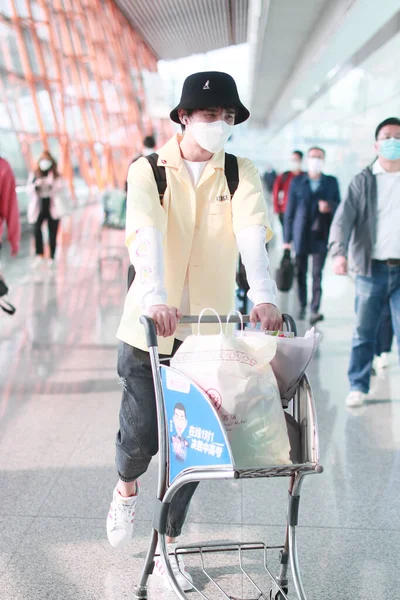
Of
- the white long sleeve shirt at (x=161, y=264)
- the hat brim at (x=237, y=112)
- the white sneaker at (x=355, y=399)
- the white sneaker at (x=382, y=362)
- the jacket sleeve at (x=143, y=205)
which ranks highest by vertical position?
the hat brim at (x=237, y=112)

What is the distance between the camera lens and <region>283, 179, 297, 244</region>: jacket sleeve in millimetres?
7535

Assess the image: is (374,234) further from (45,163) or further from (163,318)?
(45,163)

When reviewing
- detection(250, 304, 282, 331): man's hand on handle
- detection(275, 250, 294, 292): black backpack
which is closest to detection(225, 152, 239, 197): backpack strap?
detection(250, 304, 282, 331): man's hand on handle

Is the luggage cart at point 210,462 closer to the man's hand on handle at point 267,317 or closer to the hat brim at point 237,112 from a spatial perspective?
the man's hand on handle at point 267,317

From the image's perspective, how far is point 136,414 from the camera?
8.02 ft

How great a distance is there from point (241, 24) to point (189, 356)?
37.5 m

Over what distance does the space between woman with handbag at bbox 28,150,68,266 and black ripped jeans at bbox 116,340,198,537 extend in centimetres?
885

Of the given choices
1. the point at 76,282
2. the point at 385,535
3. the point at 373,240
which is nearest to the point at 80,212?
the point at 76,282

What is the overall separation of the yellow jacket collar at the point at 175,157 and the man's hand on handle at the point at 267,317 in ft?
1.77

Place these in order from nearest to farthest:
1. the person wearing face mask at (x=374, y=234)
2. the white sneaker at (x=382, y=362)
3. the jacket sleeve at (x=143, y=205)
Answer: the jacket sleeve at (x=143, y=205) → the person wearing face mask at (x=374, y=234) → the white sneaker at (x=382, y=362)

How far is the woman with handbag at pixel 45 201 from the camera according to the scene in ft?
36.5

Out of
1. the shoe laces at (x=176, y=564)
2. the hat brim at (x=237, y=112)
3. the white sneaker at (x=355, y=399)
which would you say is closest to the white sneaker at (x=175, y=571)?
the shoe laces at (x=176, y=564)

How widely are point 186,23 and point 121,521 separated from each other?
38.1 meters

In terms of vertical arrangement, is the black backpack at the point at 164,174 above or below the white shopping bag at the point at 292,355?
above
